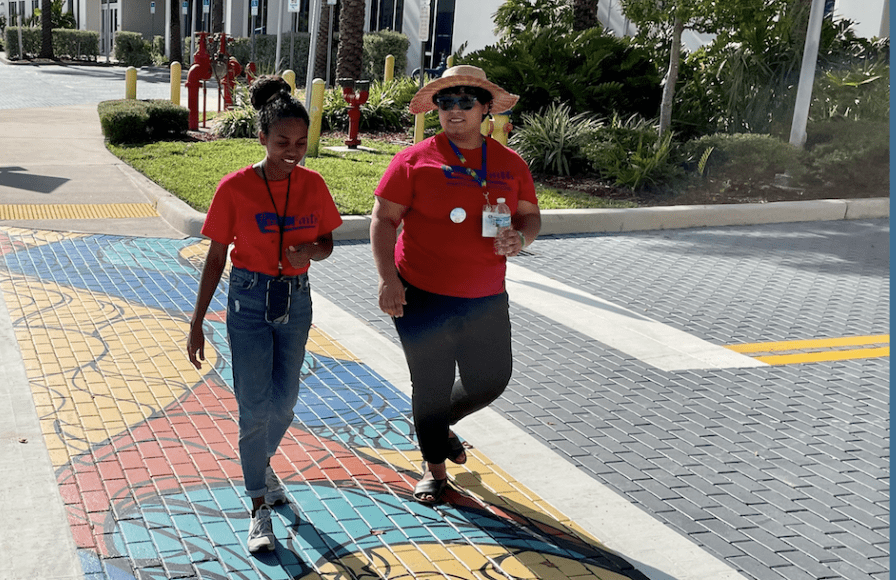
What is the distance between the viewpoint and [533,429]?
514 cm

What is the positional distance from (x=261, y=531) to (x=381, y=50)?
90.2 feet

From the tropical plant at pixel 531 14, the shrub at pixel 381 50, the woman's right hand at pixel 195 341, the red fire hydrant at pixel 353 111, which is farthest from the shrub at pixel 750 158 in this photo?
the shrub at pixel 381 50

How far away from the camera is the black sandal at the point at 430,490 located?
412 cm

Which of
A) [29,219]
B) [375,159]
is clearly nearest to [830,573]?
[29,219]

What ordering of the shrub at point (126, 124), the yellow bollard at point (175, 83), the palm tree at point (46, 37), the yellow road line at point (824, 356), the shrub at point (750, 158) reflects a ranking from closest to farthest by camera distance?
1. the yellow road line at point (824, 356)
2. the shrub at point (750, 158)
3. the shrub at point (126, 124)
4. the yellow bollard at point (175, 83)
5. the palm tree at point (46, 37)

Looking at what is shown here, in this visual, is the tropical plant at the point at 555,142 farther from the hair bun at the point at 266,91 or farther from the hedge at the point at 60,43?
the hedge at the point at 60,43

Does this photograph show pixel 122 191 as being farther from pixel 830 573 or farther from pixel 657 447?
pixel 830 573

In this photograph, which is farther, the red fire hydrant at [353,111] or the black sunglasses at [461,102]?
the red fire hydrant at [353,111]

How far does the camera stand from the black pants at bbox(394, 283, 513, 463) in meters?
3.92

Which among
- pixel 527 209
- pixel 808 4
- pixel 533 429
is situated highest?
pixel 808 4

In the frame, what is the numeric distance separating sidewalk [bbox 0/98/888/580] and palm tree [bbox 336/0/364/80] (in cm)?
1271

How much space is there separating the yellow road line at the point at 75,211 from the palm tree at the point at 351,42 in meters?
10.0

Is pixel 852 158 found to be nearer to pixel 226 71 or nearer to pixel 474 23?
pixel 226 71

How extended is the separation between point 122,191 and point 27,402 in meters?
6.58
